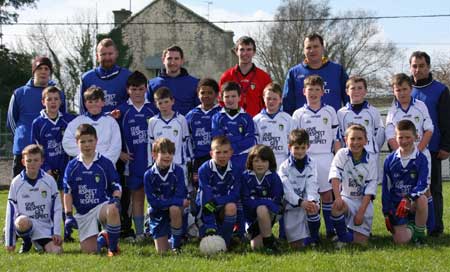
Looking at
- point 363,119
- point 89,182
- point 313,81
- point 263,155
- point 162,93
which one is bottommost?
point 89,182

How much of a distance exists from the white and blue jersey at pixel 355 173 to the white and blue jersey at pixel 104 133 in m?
2.70

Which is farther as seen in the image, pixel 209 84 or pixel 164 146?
pixel 209 84

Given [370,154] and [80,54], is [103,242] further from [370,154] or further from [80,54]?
[80,54]

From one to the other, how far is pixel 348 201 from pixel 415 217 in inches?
31.6

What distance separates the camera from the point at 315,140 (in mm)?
8094

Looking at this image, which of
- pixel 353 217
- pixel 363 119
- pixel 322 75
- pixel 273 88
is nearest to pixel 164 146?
pixel 273 88

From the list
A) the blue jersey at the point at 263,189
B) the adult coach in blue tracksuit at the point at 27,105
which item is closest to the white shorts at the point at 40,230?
the adult coach in blue tracksuit at the point at 27,105

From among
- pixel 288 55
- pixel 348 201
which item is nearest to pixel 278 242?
pixel 348 201

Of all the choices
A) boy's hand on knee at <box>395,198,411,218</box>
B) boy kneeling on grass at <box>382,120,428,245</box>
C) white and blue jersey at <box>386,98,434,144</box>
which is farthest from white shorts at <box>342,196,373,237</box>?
white and blue jersey at <box>386,98,434,144</box>

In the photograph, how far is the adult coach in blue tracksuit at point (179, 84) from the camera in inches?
338

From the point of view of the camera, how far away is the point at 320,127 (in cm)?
803

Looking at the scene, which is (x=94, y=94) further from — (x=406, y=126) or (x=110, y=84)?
(x=406, y=126)

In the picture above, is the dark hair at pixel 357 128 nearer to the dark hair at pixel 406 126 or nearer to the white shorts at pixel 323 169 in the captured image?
the dark hair at pixel 406 126

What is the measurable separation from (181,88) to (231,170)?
1.65 meters
